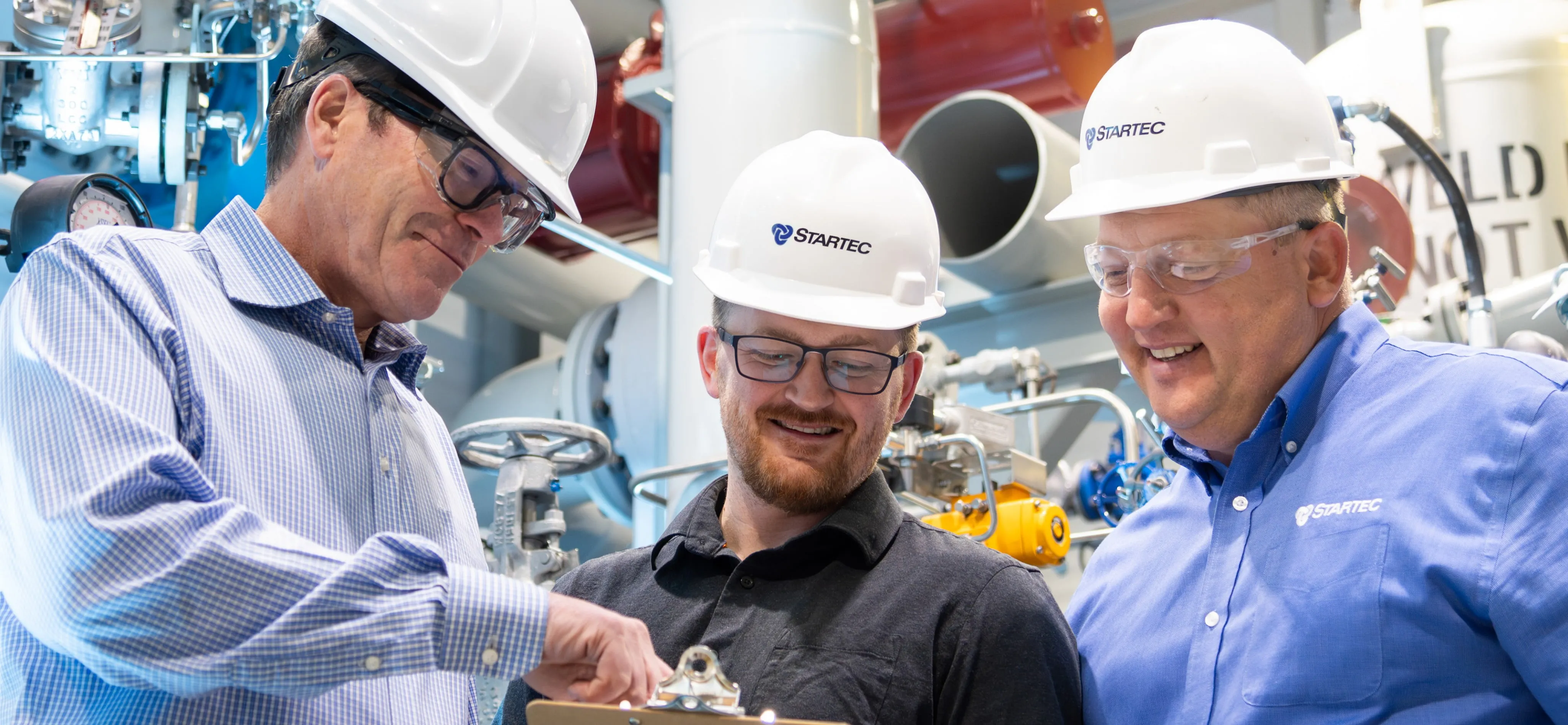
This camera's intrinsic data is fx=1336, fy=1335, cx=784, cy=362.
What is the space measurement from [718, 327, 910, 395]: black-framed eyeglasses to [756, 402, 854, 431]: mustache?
0.10 feet

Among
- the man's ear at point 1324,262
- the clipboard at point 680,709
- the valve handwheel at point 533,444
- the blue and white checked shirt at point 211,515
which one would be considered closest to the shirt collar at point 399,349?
the blue and white checked shirt at point 211,515

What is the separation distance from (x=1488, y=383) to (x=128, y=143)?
2551mm

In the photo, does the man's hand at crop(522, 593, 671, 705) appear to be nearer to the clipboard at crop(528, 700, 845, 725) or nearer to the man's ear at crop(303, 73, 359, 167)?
the clipboard at crop(528, 700, 845, 725)

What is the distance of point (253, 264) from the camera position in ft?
4.65

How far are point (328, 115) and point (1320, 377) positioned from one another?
3.72 ft

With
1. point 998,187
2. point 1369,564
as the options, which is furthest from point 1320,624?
point 998,187

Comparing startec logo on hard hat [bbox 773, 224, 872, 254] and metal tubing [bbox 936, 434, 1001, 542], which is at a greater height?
startec logo on hard hat [bbox 773, 224, 872, 254]

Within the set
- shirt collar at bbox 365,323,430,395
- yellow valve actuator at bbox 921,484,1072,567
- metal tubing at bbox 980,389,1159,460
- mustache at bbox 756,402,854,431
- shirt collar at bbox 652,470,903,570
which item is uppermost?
shirt collar at bbox 365,323,430,395

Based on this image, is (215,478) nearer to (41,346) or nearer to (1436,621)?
(41,346)

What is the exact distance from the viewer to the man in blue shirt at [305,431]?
1.05m

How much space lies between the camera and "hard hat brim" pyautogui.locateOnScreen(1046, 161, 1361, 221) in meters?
1.46

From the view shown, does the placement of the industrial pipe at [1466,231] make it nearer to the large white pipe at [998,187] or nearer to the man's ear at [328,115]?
the large white pipe at [998,187]

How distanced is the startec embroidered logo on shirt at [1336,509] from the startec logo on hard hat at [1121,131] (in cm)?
46

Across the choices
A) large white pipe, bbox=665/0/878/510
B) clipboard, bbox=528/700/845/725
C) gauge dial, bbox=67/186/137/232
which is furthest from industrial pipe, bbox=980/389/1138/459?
clipboard, bbox=528/700/845/725
